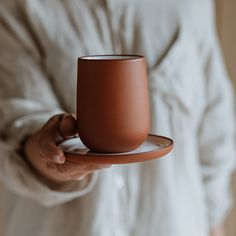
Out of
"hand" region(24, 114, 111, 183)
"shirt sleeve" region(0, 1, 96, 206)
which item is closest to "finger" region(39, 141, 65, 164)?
"hand" region(24, 114, 111, 183)

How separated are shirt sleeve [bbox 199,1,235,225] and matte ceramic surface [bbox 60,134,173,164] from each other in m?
0.44

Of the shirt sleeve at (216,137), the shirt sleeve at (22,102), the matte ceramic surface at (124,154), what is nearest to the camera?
the matte ceramic surface at (124,154)

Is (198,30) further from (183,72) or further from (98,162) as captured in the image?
(98,162)

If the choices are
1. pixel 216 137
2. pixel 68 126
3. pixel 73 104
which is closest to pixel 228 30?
pixel 216 137

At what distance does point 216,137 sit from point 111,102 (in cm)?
52

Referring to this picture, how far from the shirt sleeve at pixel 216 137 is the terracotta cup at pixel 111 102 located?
1.50ft

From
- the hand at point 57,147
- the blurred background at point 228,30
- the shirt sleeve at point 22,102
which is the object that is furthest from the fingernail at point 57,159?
the blurred background at point 228,30

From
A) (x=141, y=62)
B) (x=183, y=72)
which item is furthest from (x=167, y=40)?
(x=141, y=62)

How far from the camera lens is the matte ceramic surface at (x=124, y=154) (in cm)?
57

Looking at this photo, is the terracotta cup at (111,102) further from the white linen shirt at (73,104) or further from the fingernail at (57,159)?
the white linen shirt at (73,104)

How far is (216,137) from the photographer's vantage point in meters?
1.08

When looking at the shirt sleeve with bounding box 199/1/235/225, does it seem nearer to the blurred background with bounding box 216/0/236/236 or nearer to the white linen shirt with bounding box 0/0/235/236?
the white linen shirt with bounding box 0/0/235/236

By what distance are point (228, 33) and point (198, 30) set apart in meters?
0.33

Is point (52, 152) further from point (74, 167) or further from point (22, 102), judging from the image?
point (22, 102)
